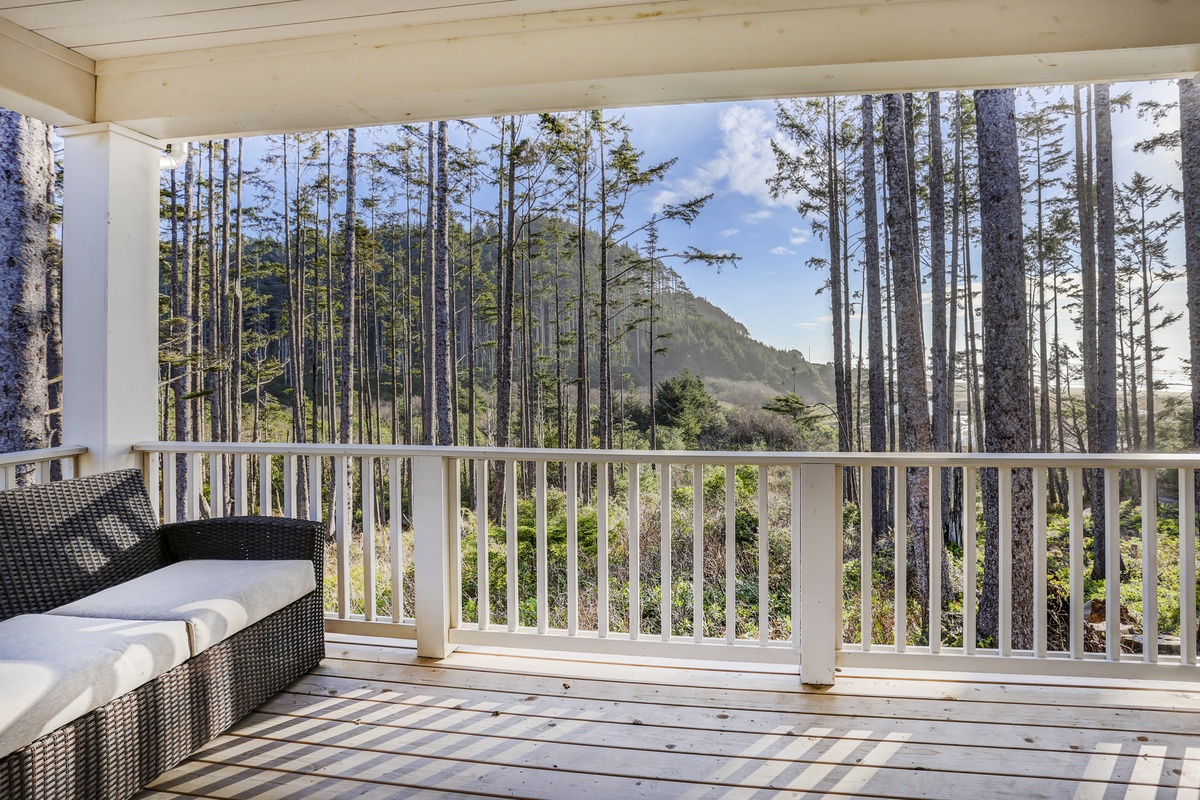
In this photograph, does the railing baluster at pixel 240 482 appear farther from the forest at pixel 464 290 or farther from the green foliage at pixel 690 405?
the green foliage at pixel 690 405

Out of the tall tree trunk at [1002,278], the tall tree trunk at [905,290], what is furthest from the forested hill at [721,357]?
the tall tree trunk at [1002,278]

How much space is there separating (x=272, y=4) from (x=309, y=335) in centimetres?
850

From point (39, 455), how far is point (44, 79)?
1.56 meters

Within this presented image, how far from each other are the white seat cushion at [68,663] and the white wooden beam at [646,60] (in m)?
2.06

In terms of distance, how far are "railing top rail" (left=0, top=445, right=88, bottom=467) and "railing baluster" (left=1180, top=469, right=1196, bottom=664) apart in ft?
14.0

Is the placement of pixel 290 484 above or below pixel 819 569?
above

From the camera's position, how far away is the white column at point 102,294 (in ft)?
8.73

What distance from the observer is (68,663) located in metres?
1.42

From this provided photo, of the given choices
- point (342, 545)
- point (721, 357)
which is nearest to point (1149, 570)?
point (342, 545)

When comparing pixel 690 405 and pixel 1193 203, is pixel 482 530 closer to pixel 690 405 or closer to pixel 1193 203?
pixel 1193 203

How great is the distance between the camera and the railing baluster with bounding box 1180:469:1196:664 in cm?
209

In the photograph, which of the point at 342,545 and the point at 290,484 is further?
the point at 290,484

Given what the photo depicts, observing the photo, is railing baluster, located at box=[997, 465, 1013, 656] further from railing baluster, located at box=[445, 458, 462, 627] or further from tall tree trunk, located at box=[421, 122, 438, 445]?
tall tree trunk, located at box=[421, 122, 438, 445]

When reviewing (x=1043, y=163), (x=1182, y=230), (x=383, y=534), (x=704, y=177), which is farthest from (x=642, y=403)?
(x=1182, y=230)
